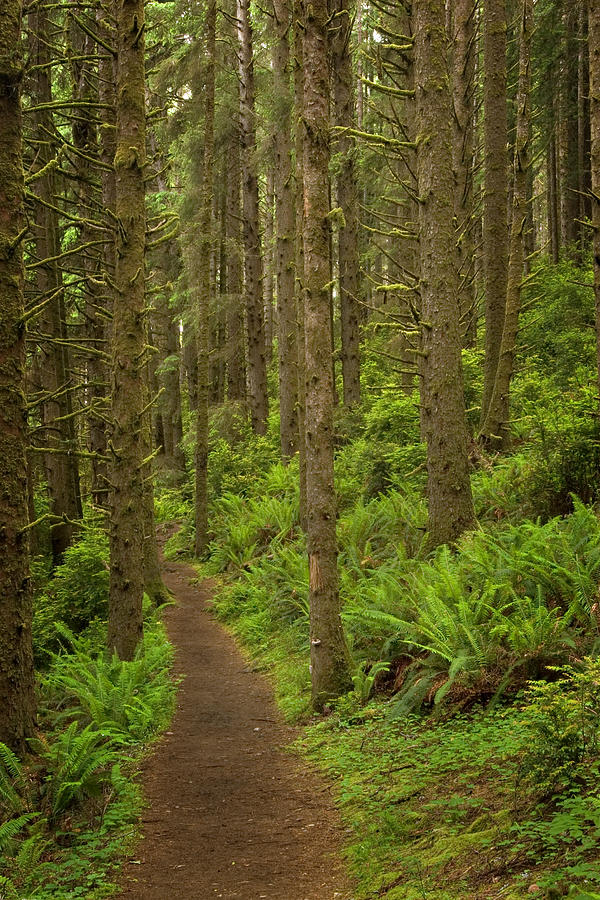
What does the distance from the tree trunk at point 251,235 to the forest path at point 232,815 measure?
13.7 m

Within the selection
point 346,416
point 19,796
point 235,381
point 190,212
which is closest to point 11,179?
point 19,796

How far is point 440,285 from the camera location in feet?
28.6

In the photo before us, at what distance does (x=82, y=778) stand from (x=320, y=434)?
150 inches

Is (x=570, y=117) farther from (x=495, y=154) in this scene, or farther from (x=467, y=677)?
(x=467, y=677)

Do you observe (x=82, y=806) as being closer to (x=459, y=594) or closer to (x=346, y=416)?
(x=459, y=594)

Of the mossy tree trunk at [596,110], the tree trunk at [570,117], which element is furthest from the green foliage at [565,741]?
the tree trunk at [570,117]

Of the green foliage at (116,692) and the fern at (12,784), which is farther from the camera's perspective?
the green foliage at (116,692)

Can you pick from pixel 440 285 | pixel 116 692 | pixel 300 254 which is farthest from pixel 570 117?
pixel 116 692

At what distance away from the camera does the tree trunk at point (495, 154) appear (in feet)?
38.7

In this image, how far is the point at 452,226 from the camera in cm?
869

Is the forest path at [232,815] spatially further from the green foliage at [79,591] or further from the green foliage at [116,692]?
the green foliage at [79,591]

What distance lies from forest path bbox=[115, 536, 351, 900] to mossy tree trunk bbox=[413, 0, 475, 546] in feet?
11.1

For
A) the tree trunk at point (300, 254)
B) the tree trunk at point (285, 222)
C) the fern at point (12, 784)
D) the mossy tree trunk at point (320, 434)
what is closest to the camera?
the fern at point (12, 784)

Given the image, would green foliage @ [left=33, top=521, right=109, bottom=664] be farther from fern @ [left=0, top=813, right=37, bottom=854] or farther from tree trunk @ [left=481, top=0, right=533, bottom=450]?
tree trunk @ [left=481, top=0, right=533, bottom=450]
